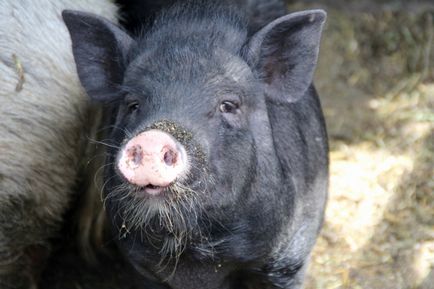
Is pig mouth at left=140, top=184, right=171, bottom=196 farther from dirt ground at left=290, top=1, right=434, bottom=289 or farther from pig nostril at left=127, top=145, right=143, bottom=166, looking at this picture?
dirt ground at left=290, top=1, right=434, bottom=289

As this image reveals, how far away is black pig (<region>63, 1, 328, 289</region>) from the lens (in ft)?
10.4

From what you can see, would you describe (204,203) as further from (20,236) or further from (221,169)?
(20,236)

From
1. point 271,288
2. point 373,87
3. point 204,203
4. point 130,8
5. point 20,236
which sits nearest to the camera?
point 204,203

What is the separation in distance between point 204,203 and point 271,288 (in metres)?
0.74

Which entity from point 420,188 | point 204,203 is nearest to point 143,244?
point 204,203

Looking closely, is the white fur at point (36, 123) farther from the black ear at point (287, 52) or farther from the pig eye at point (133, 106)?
the black ear at point (287, 52)

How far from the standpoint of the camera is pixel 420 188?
498 cm

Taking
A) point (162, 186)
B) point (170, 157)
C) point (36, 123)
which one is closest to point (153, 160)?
point (170, 157)

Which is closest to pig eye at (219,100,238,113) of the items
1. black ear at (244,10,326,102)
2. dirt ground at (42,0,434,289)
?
black ear at (244,10,326,102)

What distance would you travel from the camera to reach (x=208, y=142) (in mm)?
3221

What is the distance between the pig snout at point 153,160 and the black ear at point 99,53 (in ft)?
2.48

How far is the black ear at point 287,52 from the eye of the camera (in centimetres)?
355

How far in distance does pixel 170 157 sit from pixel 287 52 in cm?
88

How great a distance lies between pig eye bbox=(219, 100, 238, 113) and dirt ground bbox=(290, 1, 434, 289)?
1391 mm
